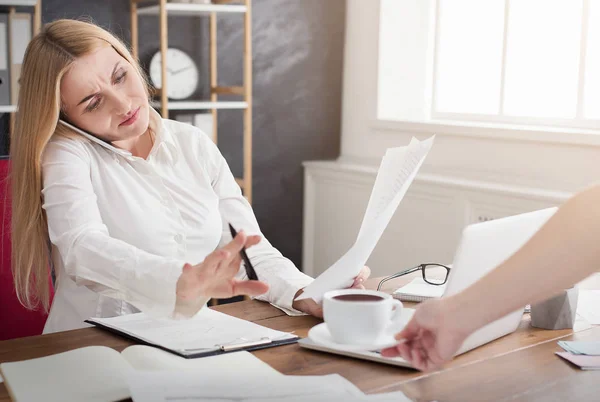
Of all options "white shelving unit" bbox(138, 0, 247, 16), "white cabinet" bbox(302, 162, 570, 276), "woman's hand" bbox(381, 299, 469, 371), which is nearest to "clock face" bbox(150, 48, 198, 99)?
"white shelving unit" bbox(138, 0, 247, 16)

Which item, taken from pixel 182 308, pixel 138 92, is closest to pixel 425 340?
pixel 182 308

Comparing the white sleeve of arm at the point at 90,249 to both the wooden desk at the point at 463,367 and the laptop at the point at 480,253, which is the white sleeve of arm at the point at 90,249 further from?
the laptop at the point at 480,253

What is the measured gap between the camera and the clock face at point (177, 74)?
11.2ft

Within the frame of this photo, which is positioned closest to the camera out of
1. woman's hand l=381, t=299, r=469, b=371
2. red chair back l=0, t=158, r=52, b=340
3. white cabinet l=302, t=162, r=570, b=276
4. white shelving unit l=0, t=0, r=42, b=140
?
woman's hand l=381, t=299, r=469, b=371

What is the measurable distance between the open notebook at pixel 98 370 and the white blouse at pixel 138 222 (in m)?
0.17

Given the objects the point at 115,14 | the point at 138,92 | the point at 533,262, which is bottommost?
the point at 533,262

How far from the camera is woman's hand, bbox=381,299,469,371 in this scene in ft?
3.30

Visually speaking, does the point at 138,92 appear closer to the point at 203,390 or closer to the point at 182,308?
the point at 182,308

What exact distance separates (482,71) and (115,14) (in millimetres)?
1697

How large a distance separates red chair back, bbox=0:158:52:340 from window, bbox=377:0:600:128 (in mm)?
2220

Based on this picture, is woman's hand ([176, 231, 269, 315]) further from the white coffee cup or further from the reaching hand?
the white coffee cup

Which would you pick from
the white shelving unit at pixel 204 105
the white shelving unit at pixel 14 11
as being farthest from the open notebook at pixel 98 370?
the white shelving unit at pixel 204 105

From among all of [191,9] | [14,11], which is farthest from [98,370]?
[191,9]

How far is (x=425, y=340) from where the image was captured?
41.6 inches
